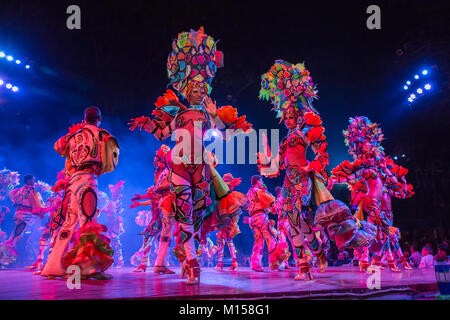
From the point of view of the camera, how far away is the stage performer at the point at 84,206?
122 inches

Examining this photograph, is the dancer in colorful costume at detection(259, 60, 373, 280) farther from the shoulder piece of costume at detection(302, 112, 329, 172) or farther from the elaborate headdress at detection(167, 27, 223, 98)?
the elaborate headdress at detection(167, 27, 223, 98)

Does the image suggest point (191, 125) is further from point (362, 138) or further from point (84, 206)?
point (362, 138)

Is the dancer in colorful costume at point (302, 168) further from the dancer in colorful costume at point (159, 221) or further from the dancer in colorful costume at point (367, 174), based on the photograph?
the dancer in colorful costume at point (159, 221)

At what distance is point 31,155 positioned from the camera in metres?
11.4

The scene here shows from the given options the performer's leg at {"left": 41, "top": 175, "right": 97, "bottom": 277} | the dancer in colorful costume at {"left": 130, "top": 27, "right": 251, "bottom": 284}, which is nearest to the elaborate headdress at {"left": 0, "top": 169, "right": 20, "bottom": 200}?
the performer's leg at {"left": 41, "top": 175, "right": 97, "bottom": 277}

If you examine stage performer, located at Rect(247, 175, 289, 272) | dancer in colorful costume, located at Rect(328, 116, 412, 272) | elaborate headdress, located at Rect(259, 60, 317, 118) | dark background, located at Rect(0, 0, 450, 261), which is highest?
dark background, located at Rect(0, 0, 450, 261)

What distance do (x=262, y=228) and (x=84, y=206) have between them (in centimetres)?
370

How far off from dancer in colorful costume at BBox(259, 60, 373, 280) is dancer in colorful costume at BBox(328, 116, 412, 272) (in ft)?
2.67

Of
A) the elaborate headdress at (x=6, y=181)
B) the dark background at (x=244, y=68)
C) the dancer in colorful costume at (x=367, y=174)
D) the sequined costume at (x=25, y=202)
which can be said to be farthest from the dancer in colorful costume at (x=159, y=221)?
the elaborate headdress at (x=6, y=181)

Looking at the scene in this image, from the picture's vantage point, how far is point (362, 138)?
17.9 feet

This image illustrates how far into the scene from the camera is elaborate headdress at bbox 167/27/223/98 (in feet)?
11.5

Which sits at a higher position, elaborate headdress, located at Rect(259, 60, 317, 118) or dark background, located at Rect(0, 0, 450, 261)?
dark background, located at Rect(0, 0, 450, 261)

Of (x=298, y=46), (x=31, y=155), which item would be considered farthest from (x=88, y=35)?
(x=298, y=46)

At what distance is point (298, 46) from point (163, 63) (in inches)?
170
